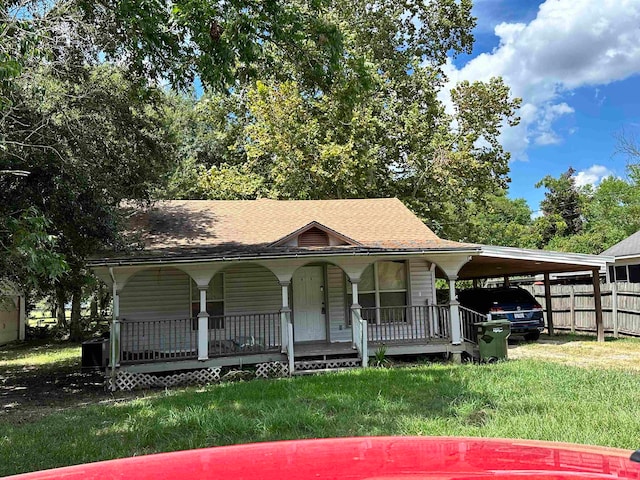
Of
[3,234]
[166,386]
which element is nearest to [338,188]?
[166,386]

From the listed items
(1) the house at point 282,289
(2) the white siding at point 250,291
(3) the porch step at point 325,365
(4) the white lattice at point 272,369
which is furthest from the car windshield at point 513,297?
(4) the white lattice at point 272,369

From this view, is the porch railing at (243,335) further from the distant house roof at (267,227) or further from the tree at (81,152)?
the tree at (81,152)

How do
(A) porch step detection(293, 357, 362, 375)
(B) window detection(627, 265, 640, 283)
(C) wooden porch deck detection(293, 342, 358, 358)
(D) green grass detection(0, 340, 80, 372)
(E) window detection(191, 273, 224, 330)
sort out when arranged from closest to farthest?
1. (A) porch step detection(293, 357, 362, 375)
2. (C) wooden porch deck detection(293, 342, 358, 358)
3. (E) window detection(191, 273, 224, 330)
4. (D) green grass detection(0, 340, 80, 372)
5. (B) window detection(627, 265, 640, 283)

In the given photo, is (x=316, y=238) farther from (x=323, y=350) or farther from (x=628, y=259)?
(x=628, y=259)

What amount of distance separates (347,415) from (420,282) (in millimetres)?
8276

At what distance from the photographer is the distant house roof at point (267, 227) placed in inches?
508

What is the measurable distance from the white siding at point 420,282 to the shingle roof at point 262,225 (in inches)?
33.0

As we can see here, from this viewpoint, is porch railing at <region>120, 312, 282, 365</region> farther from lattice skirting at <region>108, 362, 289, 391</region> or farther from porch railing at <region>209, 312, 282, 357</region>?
lattice skirting at <region>108, 362, 289, 391</region>

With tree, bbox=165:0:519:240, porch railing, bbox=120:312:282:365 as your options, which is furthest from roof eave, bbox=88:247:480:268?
tree, bbox=165:0:519:240

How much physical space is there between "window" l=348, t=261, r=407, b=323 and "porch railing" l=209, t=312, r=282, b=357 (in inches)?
99.6

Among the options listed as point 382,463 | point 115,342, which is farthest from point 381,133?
point 382,463

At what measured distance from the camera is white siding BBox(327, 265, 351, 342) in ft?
47.3

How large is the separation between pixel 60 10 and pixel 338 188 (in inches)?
586

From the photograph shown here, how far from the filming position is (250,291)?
1432 cm
